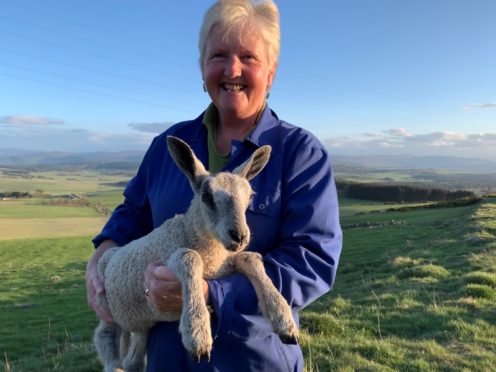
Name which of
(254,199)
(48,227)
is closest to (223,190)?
(254,199)

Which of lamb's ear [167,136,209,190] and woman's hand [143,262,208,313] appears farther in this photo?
lamb's ear [167,136,209,190]

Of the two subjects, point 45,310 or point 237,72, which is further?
point 45,310

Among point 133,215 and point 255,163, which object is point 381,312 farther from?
point 255,163

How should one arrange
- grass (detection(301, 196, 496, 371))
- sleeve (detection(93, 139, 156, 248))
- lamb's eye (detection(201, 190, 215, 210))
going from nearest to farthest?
1. lamb's eye (detection(201, 190, 215, 210))
2. sleeve (detection(93, 139, 156, 248))
3. grass (detection(301, 196, 496, 371))

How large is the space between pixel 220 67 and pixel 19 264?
3216cm

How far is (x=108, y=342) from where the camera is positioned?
3.83m

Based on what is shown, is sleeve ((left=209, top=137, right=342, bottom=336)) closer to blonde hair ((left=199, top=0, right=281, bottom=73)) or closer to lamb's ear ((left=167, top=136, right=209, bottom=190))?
lamb's ear ((left=167, top=136, right=209, bottom=190))

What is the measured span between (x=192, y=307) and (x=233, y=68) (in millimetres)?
1632

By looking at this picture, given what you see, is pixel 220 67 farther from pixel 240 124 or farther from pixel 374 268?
pixel 374 268

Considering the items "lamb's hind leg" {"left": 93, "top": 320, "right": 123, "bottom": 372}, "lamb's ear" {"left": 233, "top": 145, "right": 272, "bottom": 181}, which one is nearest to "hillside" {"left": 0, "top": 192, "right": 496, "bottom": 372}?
"lamb's hind leg" {"left": 93, "top": 320, "right": 123, "bottom": 372}

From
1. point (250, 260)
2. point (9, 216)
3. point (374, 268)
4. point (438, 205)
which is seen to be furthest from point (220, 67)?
point (9, 216)

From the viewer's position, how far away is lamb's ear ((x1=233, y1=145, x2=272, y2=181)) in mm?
2982

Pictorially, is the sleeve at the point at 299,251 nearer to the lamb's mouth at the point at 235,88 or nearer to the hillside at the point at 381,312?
the lamb's mouth at the point at 235,88

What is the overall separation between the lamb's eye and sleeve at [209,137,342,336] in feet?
1.53
